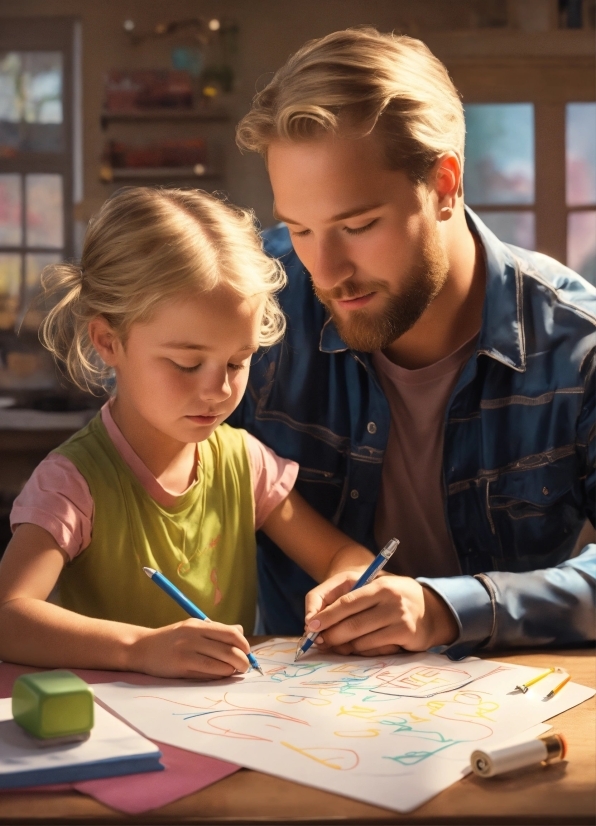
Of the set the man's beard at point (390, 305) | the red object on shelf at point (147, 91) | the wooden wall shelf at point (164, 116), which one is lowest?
the man's beard at point (390, 305)

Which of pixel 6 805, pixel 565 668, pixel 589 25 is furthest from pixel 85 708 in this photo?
pixel 589 25

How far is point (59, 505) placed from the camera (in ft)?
3.56

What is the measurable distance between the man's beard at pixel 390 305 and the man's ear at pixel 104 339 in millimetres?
287

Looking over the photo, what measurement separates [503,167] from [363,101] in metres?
3.21

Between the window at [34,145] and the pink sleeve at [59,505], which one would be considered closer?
the pink sleeve at [59,505]

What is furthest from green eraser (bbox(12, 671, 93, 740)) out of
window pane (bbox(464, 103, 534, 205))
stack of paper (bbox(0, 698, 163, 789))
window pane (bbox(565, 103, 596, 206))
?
window pane (bbox(565, 103, 596, 206))

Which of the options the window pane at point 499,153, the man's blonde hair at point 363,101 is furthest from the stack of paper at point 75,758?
the window pane at point 499,153

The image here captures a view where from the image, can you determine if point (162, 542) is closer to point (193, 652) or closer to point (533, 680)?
point (193, 652)

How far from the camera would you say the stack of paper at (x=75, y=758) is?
69 cm

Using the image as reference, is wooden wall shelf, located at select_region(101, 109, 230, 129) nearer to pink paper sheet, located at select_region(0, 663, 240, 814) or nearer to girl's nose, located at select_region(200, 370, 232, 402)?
girl's nose, located at select_region(200, 370, 232, 402)

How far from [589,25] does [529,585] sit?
3.81 meters

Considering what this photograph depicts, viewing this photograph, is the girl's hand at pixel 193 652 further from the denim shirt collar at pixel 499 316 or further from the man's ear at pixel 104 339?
the denim shirt collar at pixel 499 316

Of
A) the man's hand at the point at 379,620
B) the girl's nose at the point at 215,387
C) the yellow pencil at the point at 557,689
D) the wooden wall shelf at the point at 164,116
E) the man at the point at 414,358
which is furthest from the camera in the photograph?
the wooden wall shelf at the point at 164,116

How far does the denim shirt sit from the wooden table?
2.06ft
